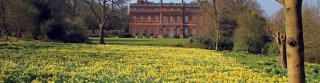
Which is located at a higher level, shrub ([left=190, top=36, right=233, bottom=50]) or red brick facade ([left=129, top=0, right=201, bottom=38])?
red brick facade ([left=129, top=0, right=201, bottom=38])

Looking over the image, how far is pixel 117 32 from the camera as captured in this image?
370 ft

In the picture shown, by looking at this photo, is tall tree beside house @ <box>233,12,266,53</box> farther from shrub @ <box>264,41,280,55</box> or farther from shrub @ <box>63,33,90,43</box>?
shrub @ <box>63,33,90,43</box>

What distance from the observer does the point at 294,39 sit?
16.8 ft

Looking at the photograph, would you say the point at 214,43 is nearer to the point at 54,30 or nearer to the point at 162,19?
the point at 54,30

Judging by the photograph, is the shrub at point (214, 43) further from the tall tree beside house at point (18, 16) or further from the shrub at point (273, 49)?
the tall tree beside house at point (18, 16)

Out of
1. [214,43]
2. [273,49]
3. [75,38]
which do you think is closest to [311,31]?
[273,49]

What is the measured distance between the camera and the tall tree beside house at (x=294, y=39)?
16.8 ft

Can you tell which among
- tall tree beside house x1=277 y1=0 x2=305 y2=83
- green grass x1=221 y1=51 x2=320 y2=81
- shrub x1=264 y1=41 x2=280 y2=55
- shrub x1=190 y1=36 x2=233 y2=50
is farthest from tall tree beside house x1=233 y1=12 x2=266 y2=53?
tall tree beside house x1=277 y1=0 x2=305 y2=83

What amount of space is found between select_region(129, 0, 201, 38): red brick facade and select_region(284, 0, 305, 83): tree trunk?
372ft

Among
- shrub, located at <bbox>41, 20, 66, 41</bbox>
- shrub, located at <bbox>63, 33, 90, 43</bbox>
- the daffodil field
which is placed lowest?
the daffodil field

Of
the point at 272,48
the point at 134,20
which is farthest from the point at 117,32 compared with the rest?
the point at 272,48

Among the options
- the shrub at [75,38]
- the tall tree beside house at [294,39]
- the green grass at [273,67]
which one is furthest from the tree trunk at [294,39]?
the shrub at [75,38]

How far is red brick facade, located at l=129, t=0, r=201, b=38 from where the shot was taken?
120 metres

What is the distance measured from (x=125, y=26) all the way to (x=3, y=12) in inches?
3095
